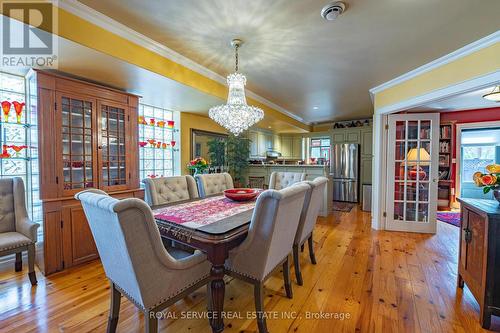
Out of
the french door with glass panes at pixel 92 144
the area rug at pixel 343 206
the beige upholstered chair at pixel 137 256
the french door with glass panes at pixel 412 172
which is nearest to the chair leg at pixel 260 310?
the beige upholstered chair at pixel 137 256

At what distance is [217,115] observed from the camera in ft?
9.09

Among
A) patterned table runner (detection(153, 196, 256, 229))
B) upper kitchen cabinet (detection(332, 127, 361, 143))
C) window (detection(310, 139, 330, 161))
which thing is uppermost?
upper kitchen cabinet (detection(332, 127, 361, 143))

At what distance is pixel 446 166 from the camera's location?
17.9 feet

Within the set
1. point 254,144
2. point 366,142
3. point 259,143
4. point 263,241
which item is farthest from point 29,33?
point 366,142

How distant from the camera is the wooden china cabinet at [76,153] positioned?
2336mm

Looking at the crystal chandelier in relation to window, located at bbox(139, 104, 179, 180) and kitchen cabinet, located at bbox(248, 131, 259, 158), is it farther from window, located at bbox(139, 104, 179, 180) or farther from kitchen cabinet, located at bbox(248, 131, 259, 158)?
kitchen cabinet, located at bbox(248, 131, 259, 158)

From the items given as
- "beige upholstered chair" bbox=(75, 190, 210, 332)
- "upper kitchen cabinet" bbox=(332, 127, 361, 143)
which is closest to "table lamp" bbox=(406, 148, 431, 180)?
"upper kitchen cabinet" bbox=(332, 127, 361, 143)

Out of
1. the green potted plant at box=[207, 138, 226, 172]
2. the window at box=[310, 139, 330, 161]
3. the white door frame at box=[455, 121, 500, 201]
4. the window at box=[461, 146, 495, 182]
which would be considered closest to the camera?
the green potted plant at box=[207, 138, 226, 172]

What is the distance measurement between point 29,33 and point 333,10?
246 cm

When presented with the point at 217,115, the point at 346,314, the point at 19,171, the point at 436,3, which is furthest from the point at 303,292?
the point at 19,171

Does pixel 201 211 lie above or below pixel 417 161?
below

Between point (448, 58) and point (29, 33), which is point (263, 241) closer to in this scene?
point (29, 33)

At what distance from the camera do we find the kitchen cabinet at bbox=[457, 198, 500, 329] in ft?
5.32

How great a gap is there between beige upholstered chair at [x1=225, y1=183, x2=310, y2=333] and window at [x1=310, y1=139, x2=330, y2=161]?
20.9 feet
